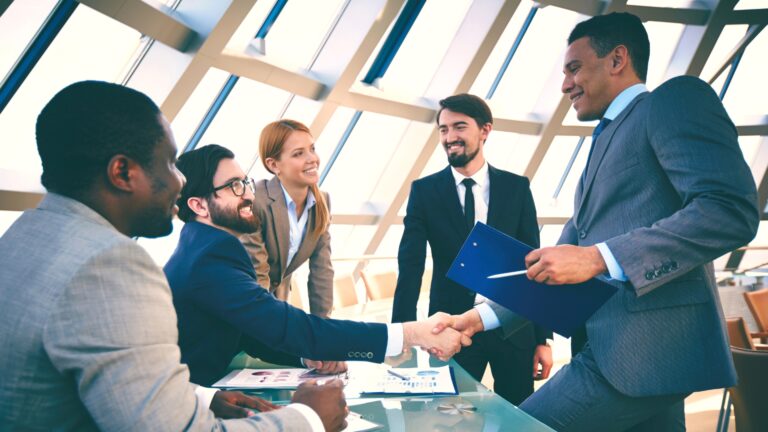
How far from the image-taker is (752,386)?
6.68 ft

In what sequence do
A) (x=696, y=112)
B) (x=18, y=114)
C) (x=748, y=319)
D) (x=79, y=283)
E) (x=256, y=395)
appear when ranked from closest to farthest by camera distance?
(x=79, y=283) → (x=696, y=112) → (x=256, y=395) → (x=18, y=114) → (x=748, y=319)

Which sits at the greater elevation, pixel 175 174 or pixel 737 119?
pixel 737 119

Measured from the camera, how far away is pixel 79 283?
2.66 ft

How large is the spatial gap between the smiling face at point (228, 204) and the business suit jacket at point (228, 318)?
155 millimetres

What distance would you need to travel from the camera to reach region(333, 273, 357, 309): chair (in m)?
4.69

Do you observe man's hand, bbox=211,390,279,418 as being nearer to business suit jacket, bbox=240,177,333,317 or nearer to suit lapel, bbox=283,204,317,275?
business suit jacket, bbox=240,177,333,317

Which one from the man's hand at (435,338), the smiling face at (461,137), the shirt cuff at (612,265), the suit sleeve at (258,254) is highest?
the smiling face at (461,137)

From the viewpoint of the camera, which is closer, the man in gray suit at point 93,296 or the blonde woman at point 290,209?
the man in gray suit at point 93,296

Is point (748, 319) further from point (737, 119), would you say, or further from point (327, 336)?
point (737, 119)

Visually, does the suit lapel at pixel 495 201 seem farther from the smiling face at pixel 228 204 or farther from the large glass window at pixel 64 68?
the large glass window at pixel 64 68

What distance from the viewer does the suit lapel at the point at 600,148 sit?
142cm

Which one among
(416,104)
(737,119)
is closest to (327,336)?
(416,104)

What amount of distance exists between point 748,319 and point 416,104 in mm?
5086

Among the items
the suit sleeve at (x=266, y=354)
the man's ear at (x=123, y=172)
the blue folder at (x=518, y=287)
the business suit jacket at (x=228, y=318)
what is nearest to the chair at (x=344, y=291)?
the suit sleeve at (x=266, y=354)
